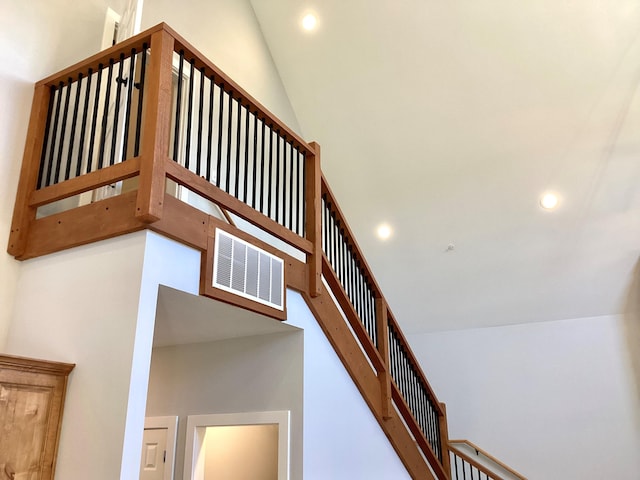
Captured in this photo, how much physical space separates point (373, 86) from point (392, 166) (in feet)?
3.06

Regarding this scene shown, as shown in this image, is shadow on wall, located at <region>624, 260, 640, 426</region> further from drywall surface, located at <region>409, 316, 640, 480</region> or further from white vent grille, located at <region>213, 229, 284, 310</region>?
white vent grille, located at <region>213, 229, 284, 310</region>

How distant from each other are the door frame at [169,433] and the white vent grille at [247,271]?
53.3 inches

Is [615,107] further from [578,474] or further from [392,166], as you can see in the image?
[578,474]

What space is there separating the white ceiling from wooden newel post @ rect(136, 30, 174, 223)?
3523 mm

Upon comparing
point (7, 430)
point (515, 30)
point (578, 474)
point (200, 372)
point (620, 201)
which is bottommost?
point (578, 474)

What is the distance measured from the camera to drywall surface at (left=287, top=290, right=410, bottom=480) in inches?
130

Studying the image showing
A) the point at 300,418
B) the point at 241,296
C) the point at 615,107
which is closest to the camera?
the point at 241,296

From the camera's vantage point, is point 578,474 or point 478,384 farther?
point 478,384

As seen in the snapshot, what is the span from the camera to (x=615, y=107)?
4.98m

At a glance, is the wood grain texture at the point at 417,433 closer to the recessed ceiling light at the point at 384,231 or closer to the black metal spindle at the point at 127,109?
the recessed ceiling light at the point at 384,231

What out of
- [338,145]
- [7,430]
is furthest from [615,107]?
[7,430]

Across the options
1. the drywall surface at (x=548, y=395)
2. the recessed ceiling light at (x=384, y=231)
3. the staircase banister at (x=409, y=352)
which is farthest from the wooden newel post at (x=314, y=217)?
the drywall surface at (x=548, y=395)

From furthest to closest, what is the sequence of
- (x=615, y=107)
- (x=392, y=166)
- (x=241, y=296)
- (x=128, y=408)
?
(x=392, y=166), (x=615, y=107), (x=241, y=296), (x=128, y=408)

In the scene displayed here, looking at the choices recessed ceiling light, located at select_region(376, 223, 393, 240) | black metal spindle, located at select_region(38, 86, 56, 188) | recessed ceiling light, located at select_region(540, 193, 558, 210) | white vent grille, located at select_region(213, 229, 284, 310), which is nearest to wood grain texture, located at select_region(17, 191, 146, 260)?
black metal spindle, located at select_region(38, 86, 56, 188)
